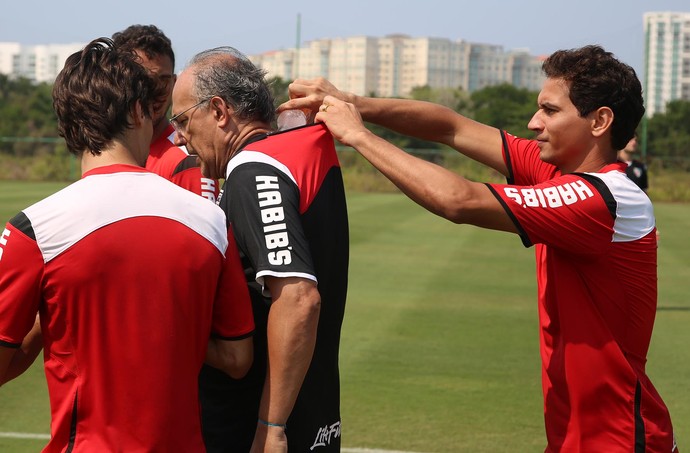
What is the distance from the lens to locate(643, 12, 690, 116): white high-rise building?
44.5m

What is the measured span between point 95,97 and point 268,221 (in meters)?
0.65

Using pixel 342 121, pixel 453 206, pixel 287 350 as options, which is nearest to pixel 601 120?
pixel 453 206

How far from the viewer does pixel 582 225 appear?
10.8 ft

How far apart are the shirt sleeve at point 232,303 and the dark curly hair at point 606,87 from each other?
151cm

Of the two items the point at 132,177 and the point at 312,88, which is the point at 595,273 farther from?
the point at 132,177

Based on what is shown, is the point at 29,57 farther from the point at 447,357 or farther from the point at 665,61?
the point at 447,357

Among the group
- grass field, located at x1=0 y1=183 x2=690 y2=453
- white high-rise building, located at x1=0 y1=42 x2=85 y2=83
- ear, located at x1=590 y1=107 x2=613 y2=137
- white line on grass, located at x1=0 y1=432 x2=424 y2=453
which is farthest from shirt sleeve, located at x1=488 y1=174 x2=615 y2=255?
white high-rise building, located at x1=0 y1=42 x2=85 y2=83

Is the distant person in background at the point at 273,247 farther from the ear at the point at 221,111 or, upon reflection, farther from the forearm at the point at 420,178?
the forearm at the point at 420,178

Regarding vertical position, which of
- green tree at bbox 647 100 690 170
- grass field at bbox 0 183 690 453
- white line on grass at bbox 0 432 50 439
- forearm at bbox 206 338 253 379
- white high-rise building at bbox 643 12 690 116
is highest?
white high-rise building at bbox 643 12 690 116

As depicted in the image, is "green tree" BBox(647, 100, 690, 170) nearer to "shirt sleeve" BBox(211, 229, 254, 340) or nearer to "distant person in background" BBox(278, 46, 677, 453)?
"distant person in background" BBox(278, 46, 677, 453)

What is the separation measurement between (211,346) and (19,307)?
61 centimetres

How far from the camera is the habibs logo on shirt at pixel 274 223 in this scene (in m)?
2.95

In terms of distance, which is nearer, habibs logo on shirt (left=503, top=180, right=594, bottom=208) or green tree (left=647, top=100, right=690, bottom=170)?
habibs logo on shirt (left=503, top=180, right=594, bottom=208)

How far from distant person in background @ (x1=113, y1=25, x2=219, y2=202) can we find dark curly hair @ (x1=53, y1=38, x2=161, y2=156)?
1.62 meters
